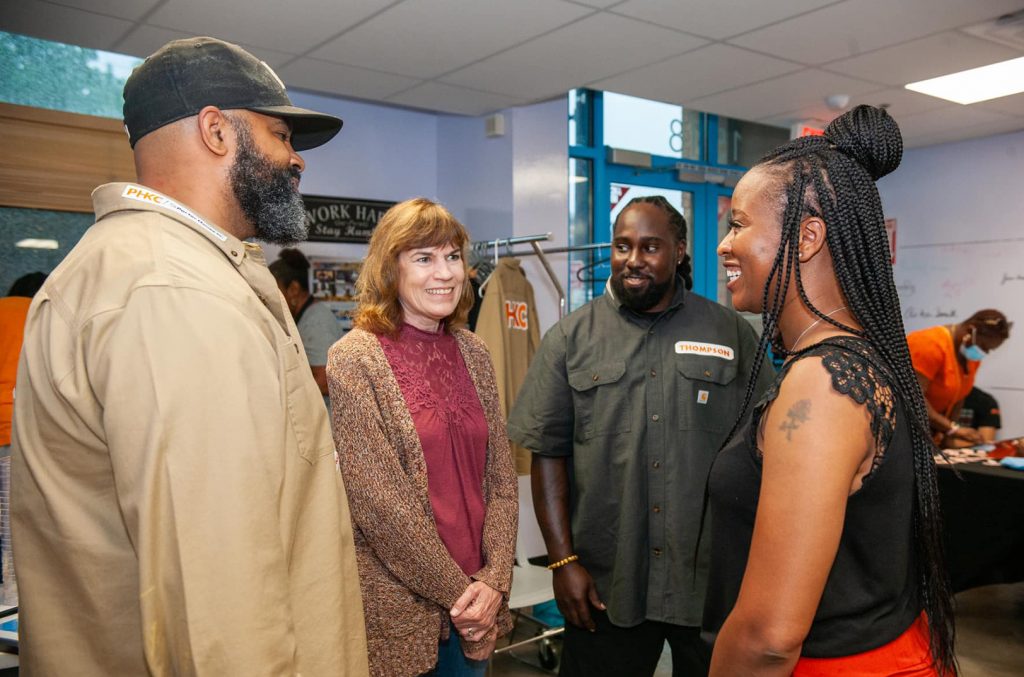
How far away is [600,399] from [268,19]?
2.13m

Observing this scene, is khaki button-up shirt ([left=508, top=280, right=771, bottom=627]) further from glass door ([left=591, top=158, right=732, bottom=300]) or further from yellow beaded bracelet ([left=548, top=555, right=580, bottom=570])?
glass door ([left=591, top=158, right=732, bottom=300])

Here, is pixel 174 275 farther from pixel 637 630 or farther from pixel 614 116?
pixel 614 116

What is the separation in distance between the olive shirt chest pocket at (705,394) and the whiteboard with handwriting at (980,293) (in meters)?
4.55

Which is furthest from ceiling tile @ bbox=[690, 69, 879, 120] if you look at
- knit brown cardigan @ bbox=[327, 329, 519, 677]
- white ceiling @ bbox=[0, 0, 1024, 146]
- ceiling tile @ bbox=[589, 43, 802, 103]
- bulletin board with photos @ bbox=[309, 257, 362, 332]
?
knit brown cardigan @ bbox=[327, 329, 519, 677]

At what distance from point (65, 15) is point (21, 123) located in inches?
19.2

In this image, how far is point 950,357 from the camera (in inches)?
162

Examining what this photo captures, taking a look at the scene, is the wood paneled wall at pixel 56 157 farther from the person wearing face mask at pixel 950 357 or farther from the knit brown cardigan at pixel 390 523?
the person wearing face mask at pixel 950 357

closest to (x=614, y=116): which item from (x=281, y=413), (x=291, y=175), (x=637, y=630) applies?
(x=637, y=630)

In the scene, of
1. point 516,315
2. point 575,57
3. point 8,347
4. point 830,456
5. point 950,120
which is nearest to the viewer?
point 830,456

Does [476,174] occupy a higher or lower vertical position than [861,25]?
lower

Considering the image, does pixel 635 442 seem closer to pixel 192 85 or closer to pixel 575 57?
pixel 192 85

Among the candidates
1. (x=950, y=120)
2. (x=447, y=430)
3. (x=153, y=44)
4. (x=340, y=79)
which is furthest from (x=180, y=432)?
(x=950, y=120)

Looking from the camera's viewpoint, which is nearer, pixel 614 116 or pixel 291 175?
pixel 291 175

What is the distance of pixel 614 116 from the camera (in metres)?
4.84
